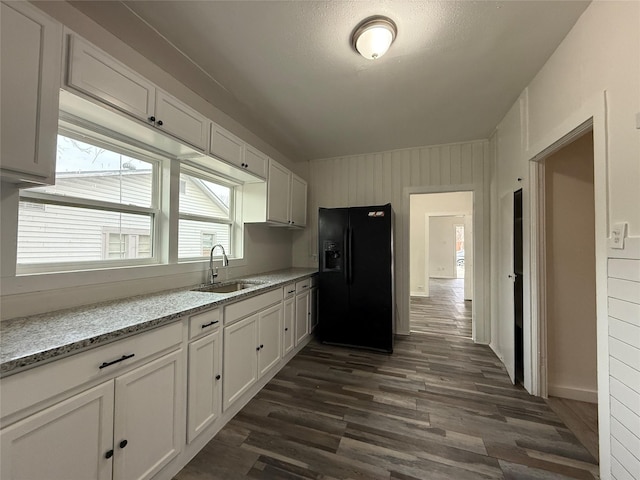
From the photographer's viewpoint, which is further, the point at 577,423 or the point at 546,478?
the point at 577,423

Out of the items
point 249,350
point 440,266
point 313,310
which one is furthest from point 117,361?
point 440,266

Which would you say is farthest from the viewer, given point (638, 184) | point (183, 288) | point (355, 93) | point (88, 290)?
point (355, 93)

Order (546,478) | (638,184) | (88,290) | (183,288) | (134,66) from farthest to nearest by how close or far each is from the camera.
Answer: (183,288) < (134,66) < (88,290) < (546,478) < (638,184)

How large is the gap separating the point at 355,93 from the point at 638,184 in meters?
1.95

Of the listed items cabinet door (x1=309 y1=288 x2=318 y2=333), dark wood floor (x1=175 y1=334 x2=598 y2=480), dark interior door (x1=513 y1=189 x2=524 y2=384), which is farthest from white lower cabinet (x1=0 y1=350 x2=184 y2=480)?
dark interior door (x1=513 y1=189 x2=524 y2=384)

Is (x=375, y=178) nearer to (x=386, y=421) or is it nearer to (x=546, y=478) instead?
(x=386, y=421)

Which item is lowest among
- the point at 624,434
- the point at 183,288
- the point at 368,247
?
the point at 624,434

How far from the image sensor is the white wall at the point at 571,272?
2109 mm

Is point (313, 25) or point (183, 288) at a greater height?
point (313, 25)

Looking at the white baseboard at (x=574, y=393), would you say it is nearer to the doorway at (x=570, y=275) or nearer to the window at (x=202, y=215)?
the doorway at (x=570, y=275)

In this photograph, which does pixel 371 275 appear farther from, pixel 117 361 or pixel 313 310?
pixel 117 361

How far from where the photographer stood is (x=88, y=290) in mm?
1500

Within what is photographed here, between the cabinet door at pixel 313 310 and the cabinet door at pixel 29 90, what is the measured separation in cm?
267

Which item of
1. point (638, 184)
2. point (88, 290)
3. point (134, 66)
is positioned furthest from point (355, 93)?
point (88, 290)
